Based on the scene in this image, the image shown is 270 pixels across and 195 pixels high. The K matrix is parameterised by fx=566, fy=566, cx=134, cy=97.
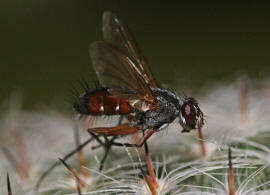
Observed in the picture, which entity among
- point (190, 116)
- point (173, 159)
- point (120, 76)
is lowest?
point (173, 159)

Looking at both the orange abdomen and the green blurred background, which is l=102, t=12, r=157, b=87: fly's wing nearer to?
the orange abdomen

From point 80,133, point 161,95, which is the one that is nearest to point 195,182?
point 161,95

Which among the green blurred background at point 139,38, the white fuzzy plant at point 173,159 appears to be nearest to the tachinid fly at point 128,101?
the white fuzzy plant at point 173,159

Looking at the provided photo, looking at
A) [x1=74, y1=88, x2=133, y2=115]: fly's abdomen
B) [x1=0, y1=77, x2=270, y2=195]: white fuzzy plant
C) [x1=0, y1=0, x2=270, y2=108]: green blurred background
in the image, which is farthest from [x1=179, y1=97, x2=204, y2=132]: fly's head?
[x1=0, y1=0, x2=270, y2=108]: green blurred background

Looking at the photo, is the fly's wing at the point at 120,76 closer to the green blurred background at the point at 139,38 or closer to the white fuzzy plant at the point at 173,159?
the white fuzzy plant at the point at 173,159

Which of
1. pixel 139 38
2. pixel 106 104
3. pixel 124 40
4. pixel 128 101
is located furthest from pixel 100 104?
pixel 139 38

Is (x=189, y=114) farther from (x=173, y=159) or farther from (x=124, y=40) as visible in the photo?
(x=124, y=40)
